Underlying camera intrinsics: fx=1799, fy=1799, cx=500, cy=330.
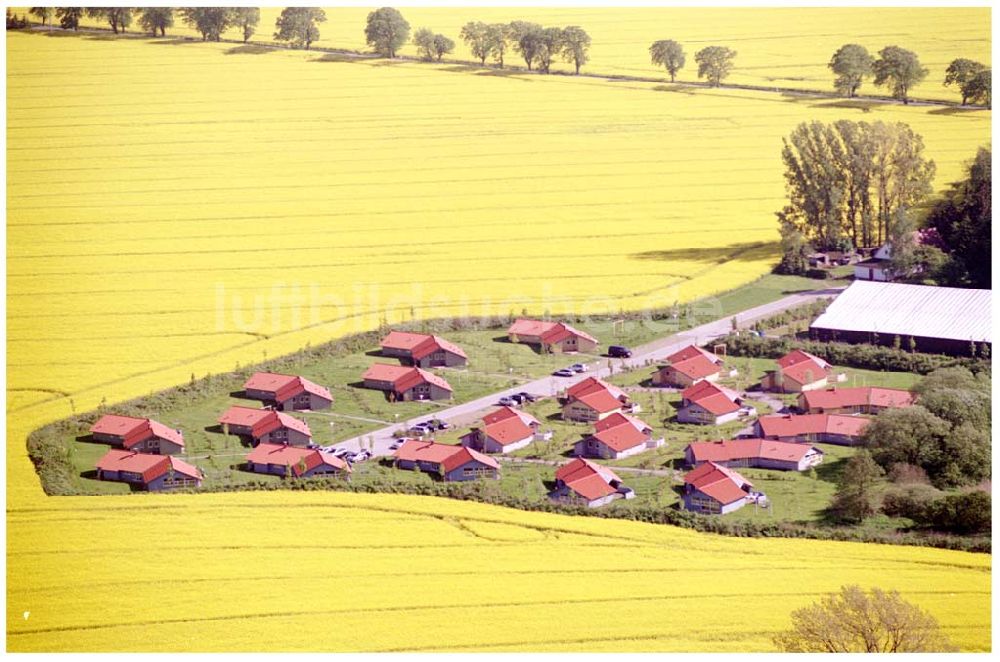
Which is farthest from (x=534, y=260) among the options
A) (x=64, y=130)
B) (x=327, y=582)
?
(x=327, y=582)

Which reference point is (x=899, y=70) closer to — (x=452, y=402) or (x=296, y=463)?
(x=452, y=402)

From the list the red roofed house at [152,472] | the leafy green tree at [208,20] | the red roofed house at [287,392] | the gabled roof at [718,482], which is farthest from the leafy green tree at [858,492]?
the leafy green tree at [208,20]

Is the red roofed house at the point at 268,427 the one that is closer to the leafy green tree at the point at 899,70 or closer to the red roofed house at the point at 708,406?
the red roofed house at the point at 708,406

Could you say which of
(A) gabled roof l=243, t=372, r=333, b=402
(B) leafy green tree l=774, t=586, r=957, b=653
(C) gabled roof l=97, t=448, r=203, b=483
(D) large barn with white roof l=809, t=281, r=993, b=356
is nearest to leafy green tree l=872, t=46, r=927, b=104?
(D) large barn with white roof l=809, t=281, r=993, b=356

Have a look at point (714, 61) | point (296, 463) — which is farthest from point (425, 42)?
point (296, 463)

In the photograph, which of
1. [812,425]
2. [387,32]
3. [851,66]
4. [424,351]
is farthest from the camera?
[387,32]
